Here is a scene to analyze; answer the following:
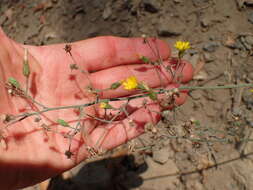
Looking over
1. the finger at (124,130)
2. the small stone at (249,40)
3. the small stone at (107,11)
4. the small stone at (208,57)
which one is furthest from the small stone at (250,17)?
the small stone at (107,11)

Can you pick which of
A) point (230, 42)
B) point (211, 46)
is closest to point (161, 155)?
point (211, 46)

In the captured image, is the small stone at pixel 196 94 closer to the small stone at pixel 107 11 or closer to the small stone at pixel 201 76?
the small stone at pixel 201 76

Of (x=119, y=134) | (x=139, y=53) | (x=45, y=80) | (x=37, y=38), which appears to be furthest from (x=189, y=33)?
(x=37, y=38)

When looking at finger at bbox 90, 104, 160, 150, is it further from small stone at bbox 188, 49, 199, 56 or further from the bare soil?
small stone at bbox 188, 49, 199, 56

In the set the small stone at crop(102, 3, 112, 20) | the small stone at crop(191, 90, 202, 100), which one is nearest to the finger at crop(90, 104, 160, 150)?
the small stone at crop(191, 90, 202, 100)

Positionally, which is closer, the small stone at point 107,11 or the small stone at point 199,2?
the small stone at point 199,2

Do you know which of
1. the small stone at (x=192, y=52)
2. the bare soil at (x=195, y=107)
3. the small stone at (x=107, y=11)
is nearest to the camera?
the bare soil at (x=195, y=107)

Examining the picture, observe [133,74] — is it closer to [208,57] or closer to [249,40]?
[208,57]

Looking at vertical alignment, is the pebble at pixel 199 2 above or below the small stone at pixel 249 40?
above
